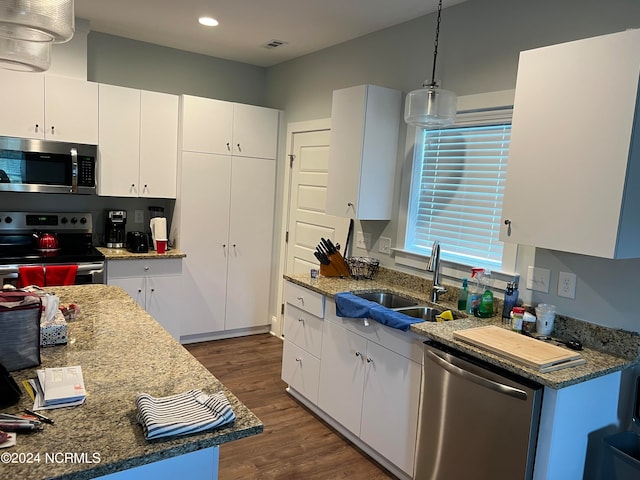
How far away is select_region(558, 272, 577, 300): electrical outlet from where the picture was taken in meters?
2.30

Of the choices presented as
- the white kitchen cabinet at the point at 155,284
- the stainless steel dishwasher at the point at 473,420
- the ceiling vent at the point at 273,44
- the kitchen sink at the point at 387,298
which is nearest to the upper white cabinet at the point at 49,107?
the white kitchen cabinet at the point at 155,284

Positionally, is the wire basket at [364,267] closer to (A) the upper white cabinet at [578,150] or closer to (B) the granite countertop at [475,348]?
(B) the granite countertop at [475,348]

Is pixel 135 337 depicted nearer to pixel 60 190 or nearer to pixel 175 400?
pixel 175 400

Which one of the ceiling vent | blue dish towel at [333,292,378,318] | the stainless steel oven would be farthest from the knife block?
the ceiling vent

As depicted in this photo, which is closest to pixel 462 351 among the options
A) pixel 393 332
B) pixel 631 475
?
pixel 393 332

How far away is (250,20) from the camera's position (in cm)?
349

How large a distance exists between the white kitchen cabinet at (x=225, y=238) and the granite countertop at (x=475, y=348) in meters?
1.46

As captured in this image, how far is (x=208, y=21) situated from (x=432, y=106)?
202 cm

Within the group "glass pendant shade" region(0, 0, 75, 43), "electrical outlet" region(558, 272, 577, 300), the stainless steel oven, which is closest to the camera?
"glass pendant shade" region(0, 0, 75, 43)

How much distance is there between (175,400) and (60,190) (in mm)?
2984

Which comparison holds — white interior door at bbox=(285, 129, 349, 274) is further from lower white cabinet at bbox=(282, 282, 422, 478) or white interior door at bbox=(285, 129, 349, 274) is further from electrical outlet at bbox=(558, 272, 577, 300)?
electrical outlet at bbox=(558, 272, 577, 300)

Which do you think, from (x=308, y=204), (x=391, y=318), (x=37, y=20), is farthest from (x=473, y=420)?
(x=308, y=204)

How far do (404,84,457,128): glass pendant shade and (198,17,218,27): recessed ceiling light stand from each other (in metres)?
1.83

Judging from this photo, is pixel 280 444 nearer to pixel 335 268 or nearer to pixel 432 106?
pixel 335 268
